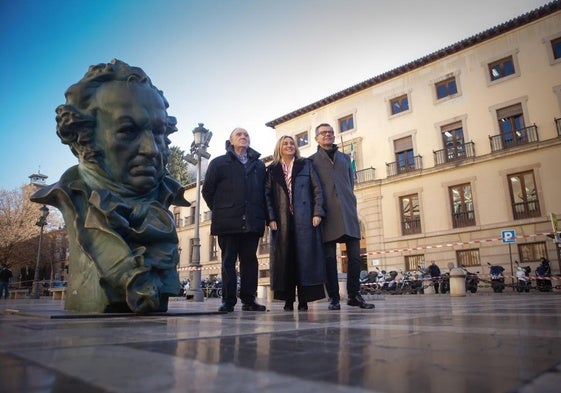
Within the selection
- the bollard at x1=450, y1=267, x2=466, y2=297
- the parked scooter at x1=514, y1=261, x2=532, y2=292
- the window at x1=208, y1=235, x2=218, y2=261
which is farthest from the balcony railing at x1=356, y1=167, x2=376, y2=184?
the window at x1=208, y1=235, x2=218, y2=261

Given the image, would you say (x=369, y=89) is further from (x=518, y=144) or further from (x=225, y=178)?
(x=225, y=178)

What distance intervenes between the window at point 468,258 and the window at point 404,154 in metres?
4.83

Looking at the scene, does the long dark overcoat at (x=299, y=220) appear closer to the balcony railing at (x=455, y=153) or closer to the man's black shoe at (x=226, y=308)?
the man's black shoe at (x=226, y=308)

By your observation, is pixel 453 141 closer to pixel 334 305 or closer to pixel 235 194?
pixel 334 305

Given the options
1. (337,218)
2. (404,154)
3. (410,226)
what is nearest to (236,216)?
(337,218)

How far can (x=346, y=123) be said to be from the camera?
22.9m

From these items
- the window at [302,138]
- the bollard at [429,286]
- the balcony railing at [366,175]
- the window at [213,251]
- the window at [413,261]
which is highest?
the window at [302,138]

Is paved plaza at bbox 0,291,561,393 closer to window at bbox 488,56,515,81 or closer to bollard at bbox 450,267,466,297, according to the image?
bollard at bbox 450,267,466,297

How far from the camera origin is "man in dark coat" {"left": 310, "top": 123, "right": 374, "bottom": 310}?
12.4 feet

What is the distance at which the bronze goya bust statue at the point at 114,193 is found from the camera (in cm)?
252

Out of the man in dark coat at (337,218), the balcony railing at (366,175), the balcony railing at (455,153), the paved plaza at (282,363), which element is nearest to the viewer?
the paved plaza at (282,363)

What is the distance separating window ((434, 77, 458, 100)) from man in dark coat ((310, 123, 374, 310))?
17.5 m

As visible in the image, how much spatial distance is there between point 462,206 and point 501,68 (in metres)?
6.51

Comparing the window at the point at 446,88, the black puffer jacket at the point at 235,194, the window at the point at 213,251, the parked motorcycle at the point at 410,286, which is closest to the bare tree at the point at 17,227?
the window at the point at 213,251
